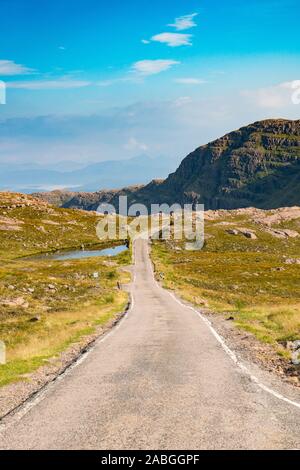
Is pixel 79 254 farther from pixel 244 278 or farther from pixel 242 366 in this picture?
pixel 242 366

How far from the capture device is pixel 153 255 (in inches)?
4373

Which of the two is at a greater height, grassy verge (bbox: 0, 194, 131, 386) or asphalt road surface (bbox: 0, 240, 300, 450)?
asphalt road surface (bbox: 0, 240, 300, 450)

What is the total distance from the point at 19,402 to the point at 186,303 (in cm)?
3660

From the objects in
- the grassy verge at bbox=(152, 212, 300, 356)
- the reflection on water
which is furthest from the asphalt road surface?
the reflection on water

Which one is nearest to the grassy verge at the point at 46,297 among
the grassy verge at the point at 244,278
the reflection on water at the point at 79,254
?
the reflection on water at the point at 79,254

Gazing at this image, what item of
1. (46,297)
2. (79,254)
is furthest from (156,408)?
(79,254)

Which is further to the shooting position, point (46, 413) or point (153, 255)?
point (153, 255)

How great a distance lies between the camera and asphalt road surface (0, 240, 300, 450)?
11289 mm

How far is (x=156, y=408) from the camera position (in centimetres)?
1377

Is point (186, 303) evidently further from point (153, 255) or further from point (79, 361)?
point (153, 255)

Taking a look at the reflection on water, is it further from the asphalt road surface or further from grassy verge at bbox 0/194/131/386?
the asphalt road surface

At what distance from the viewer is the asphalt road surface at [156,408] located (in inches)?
444

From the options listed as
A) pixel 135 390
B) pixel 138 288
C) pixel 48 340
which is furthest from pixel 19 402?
pixel 138 288

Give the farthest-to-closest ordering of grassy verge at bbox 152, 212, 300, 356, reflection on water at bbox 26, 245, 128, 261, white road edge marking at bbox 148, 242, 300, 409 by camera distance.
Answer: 1. reflection on water at bbox 26, 245, 128, 261
2. grassy verge at bbox 152, 212, 300, 356
3. white road edge marking at bbox 148, 242, 300, 409
